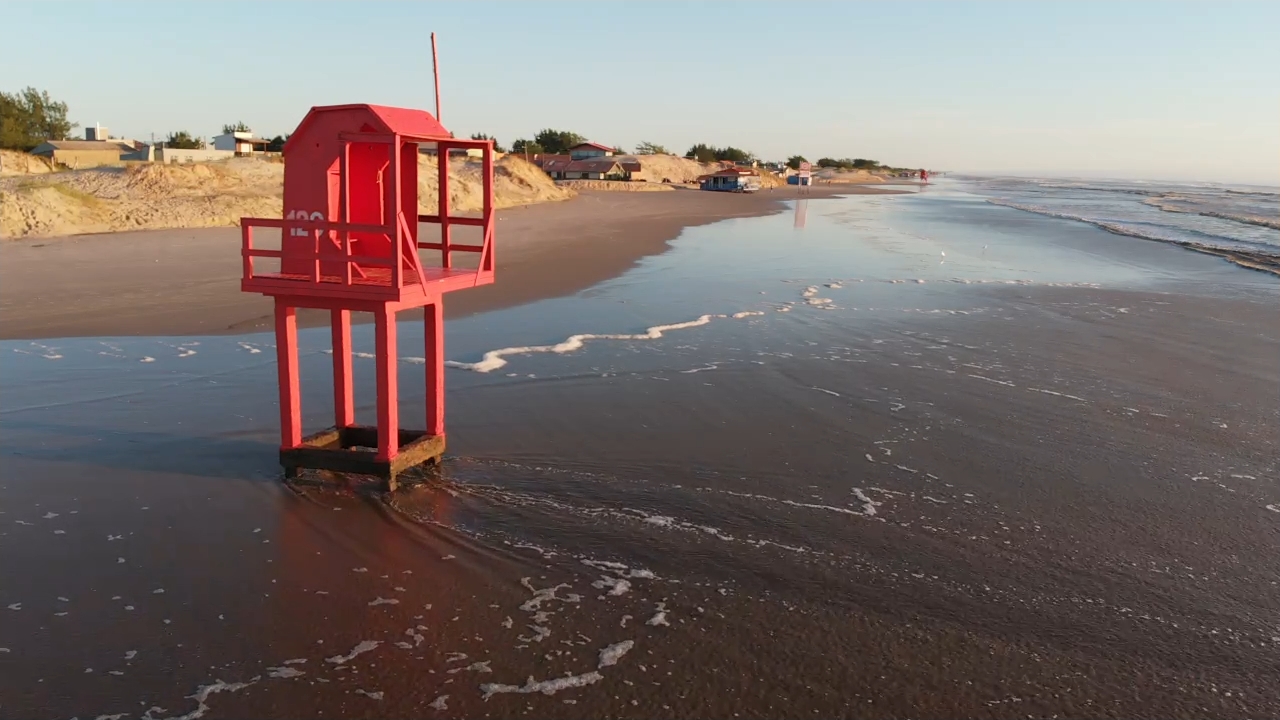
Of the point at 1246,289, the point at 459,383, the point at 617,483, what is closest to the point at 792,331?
the point at 459,383

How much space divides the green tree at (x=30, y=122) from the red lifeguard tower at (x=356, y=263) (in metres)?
70.4

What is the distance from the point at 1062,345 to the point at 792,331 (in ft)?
13.7

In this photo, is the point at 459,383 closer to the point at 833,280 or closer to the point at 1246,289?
the point at 833,280

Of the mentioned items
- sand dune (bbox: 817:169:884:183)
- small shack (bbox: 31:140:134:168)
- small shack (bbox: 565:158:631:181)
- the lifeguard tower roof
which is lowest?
the lifeguard tower roof

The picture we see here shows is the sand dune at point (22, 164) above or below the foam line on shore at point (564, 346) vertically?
above

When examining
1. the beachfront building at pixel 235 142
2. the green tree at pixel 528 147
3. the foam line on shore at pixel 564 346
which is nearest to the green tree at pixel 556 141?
the green tree at pixel 528 147

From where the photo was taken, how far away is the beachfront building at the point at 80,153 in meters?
54.9

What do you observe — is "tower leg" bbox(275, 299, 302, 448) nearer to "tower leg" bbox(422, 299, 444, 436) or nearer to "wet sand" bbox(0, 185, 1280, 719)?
"wet sand" bbox(0, 185, 1280, 719)

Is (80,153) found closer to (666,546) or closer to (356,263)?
(356,263)

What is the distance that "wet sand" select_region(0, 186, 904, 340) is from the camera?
576 inches

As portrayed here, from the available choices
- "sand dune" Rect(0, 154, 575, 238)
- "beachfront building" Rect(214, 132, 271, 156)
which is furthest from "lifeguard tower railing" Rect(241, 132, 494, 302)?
"beachfront building" Rect(214, 132, 271, 156)

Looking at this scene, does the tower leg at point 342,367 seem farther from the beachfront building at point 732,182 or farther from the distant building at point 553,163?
Result: the beachfront building at point 732,182

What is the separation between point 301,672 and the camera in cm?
489

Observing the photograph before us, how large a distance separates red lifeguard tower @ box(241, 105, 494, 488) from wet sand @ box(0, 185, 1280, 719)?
1.72ft
